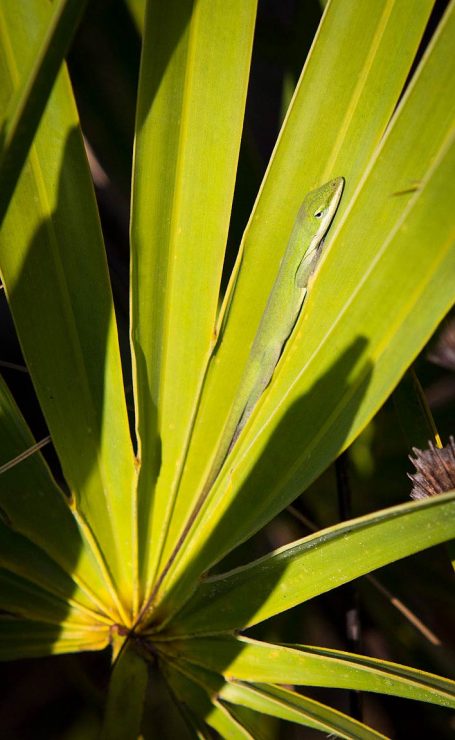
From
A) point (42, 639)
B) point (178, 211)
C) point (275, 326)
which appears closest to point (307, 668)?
point (42, 639)

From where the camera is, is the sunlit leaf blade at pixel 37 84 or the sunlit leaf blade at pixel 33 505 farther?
the sunlit leaf blade at pixel 33 505

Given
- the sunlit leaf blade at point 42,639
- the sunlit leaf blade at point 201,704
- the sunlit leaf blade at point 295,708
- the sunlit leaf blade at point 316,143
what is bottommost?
the sunlit leaf blade at point 42,639

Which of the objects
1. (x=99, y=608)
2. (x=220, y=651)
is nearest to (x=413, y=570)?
(x=220, y=651)

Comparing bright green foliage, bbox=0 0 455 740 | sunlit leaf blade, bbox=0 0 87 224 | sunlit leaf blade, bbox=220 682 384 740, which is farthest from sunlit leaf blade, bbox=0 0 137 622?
sunlit leaf blade, bbox=0 0 87 224

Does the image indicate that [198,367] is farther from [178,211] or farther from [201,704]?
[201,704]

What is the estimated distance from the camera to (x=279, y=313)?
1236 millimetres

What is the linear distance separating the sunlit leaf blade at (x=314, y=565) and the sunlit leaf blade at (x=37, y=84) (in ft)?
1.85

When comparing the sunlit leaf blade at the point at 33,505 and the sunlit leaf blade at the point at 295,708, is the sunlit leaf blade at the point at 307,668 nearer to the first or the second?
the sunlit leaf blade at the point at 295,708

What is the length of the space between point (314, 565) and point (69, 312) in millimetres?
562

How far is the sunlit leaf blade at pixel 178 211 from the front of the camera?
91 centimetres

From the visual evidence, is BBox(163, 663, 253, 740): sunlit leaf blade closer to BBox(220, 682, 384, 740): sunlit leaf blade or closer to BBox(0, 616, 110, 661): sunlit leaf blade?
BBox(220, 682, 384, 740): sunlit leaf blade

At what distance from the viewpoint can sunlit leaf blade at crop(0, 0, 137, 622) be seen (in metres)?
0.92

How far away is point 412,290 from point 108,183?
4.55 ft

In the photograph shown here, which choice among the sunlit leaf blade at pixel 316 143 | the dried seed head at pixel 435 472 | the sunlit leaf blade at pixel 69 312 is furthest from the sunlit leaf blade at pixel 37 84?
the dried seed head at pixel 435 472
